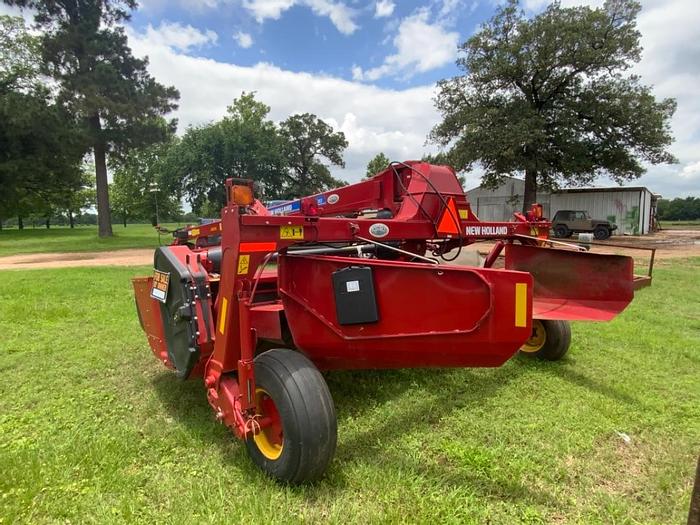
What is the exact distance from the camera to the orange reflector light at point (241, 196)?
2502 mm

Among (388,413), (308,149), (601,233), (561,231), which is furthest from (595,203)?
(388,413)

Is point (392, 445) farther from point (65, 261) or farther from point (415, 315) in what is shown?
point (65, 261)

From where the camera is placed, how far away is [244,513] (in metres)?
2.19

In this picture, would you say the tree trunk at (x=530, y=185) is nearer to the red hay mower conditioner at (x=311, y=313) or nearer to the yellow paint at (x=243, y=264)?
the red hay mower conditioner at (x=311, y=313)

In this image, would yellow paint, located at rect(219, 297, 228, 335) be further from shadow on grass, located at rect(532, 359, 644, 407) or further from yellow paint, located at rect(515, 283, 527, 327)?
shadow on grass, located at rect(532, 359, 644, 407)

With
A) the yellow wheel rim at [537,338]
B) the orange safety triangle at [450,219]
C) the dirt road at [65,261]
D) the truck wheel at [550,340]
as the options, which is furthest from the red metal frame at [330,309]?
the dirt road at [65,261]

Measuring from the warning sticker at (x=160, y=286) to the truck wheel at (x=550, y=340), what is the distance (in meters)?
3.15

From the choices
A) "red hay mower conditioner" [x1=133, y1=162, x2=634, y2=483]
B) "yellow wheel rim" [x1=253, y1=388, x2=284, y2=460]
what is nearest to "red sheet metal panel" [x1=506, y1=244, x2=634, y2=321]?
"red hay mower conditioner" [x1=133, y1=162, x2=634, y2=483]

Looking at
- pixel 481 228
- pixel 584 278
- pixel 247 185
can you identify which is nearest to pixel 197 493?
pixel 247 185

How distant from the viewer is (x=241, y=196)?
2.51 metres

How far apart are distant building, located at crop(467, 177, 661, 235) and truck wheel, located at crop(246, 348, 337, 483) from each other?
91.1ft

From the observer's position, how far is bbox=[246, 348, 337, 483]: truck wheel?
7.41ft

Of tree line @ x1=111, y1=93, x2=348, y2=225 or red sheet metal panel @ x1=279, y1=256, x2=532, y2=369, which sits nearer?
red sheet metal panel @ x1=279, y1=256, x2=532, y2=369

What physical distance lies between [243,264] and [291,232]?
1.08 feet
